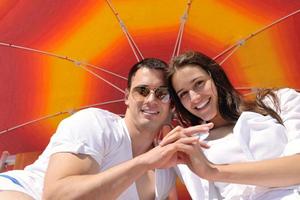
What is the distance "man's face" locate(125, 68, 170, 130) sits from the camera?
8.76 feet

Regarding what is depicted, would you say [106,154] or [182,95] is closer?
[106,154]

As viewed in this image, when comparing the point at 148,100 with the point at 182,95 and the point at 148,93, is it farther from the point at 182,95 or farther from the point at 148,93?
the point at 182,95

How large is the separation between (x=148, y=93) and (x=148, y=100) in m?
0.08

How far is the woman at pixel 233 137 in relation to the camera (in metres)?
1.97

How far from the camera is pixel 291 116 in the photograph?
2305 mm

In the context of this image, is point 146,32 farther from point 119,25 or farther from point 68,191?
point 68,191

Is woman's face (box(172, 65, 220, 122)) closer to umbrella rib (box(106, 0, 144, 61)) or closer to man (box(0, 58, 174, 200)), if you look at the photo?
man (box(0, 58, 174, 200))

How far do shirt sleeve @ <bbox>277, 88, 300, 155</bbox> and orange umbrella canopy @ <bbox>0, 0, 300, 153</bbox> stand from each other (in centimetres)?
40

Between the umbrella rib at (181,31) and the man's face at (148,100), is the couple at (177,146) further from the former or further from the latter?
the umbrella rib at (181,31)

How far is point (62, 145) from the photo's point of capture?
6.79 ft

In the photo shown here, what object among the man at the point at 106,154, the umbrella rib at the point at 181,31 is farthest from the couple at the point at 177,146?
the umbrella rib at the point at 181,31

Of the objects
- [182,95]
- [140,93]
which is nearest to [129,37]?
[140,93]

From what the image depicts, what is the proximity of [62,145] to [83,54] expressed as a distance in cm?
120

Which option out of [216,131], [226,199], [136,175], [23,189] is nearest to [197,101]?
[216,131]
